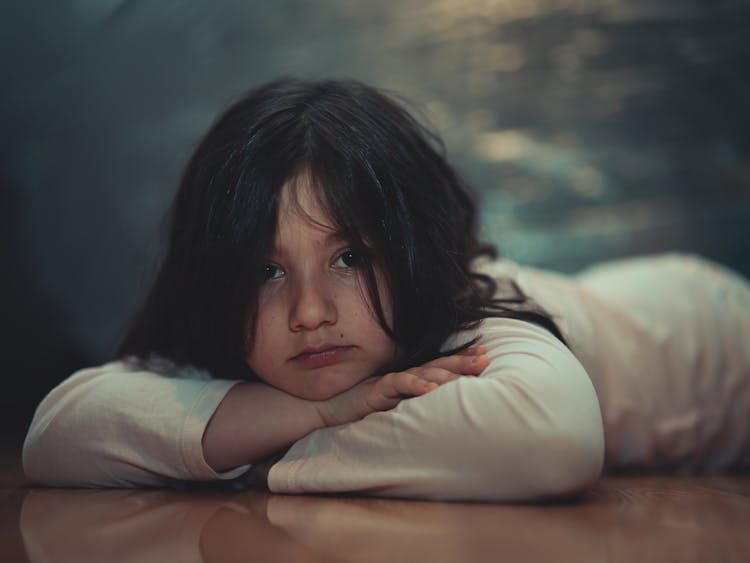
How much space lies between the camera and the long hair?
915mm

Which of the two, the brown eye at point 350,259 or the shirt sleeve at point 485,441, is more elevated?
the brown eye at point 350,259

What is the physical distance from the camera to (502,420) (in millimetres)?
798

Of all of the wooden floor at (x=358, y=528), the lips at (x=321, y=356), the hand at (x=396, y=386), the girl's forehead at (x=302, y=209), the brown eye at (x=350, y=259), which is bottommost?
the wooden floor at (x=358, y=528)

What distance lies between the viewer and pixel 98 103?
1.75 meters

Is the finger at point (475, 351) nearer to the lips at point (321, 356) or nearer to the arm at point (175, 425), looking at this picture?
the arm at point (175, 425)

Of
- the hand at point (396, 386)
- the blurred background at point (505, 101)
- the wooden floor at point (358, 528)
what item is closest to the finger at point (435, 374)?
the hand at point (396, 386)

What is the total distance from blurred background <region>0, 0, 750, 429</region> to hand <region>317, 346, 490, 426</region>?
2.97 feet

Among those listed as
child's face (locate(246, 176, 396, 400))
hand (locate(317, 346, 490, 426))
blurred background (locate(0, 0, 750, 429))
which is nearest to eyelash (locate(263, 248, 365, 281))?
child's face (locate(246, 176, 396, 400))

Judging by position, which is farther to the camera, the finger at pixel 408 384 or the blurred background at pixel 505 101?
the blurred background at pixel 505 101

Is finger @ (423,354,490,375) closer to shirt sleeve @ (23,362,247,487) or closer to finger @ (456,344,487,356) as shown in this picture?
finger @ (456,344,487,356)

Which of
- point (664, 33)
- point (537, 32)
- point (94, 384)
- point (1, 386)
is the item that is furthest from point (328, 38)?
point (94, 384)

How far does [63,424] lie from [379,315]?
0.35 m

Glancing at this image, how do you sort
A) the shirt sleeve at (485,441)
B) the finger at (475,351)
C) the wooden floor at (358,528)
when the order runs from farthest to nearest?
the finger at (475,351), the shirt sleeve at (485,441), the wooden floor at (358,528)

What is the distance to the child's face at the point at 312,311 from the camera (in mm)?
896
